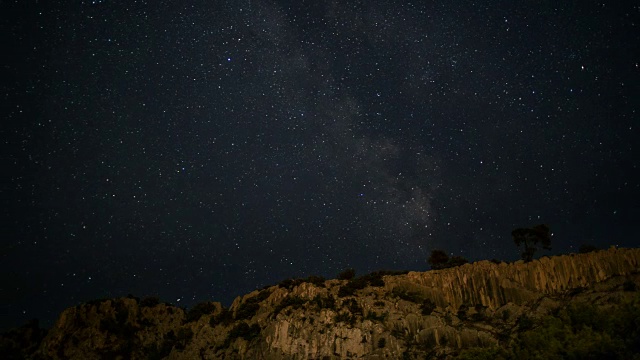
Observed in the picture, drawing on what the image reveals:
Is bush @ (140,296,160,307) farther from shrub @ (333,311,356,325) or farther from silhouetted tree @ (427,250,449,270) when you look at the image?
silhouetted tree @ (427,250,449,270)

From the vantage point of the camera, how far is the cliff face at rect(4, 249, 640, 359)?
1708 inches

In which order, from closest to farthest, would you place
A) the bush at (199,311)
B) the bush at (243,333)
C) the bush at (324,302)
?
the bush at (243,333)
the bush at (324,302)
the bush at (199,311)

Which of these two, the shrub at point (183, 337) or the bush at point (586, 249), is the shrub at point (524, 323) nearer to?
the bush at point (586, 249)

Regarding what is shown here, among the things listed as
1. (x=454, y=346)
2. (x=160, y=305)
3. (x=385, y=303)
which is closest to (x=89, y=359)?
(x=160, y=305)

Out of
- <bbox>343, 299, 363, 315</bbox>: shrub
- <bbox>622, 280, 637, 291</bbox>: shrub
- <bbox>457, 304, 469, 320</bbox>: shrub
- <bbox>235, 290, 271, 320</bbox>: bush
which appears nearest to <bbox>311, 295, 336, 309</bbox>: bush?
<bbox>343, 299, 363, 315</bbox>: shrub

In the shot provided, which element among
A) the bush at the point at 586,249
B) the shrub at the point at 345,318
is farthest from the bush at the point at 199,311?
the bush at the point at 586,249

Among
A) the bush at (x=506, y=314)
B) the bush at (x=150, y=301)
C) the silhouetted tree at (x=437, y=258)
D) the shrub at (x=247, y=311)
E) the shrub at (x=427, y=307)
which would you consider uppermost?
the silhouetted tree at (x=437, y=258)

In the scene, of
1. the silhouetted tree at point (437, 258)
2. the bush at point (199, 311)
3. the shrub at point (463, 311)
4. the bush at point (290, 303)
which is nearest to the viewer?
the shrub at point (463, 311)

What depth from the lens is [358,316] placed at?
1940 inches

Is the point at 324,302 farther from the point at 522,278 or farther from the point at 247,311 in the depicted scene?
the point at 522,278

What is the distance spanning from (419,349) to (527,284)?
16.2 metres

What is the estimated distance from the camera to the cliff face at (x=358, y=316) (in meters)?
43.4

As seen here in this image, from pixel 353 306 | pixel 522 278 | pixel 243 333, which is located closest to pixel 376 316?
pixel 353 306

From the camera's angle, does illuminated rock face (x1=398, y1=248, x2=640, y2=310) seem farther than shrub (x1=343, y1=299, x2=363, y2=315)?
No
